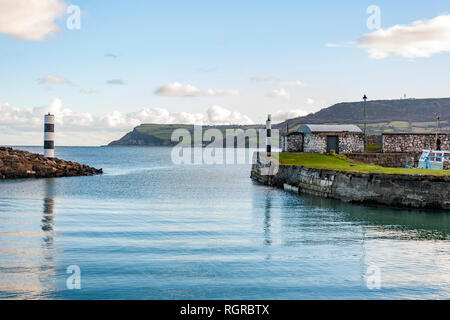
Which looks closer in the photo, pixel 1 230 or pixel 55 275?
pixel 55 275

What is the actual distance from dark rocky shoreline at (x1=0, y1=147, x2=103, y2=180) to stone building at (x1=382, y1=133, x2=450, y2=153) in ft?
91.3

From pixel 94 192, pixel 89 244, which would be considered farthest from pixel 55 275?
pixel 94 192

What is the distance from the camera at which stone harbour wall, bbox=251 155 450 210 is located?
772 inches

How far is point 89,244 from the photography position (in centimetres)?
1226

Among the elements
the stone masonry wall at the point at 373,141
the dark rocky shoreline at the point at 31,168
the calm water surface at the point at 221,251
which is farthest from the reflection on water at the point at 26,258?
the stone masonry wall at the point at 373,141

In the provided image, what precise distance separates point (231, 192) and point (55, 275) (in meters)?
20.4

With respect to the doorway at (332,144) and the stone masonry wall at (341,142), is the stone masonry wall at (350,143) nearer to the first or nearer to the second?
the stone masonry wall at (341,142)

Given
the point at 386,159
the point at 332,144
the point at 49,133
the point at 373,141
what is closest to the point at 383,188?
the point at 386,159

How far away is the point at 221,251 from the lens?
11562 mm

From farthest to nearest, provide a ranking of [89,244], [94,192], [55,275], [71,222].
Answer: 1. [94,192]
2. [71,222]
3. [89,244]
4. [55,275]

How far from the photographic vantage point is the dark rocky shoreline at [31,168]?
3866 centimetres

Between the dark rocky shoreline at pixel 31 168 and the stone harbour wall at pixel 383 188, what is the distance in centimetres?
2431

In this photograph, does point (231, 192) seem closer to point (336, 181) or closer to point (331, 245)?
point (336, 181)

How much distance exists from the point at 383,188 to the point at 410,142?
18.4m
